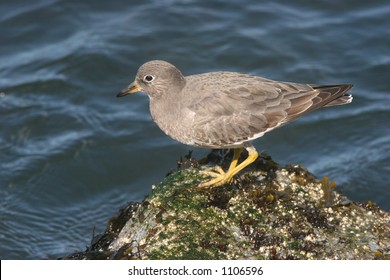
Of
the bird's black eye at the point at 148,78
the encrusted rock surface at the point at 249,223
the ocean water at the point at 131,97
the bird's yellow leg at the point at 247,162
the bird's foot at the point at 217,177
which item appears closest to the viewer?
the encrusted rock surface at the point at 249,223

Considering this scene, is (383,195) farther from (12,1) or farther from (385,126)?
(12,1)

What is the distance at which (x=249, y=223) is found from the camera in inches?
249

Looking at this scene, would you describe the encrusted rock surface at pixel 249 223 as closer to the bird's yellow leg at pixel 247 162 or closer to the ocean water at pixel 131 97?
the bird's yellow leg at pixel 247 162

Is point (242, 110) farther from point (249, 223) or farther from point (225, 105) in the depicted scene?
point (249, 223)

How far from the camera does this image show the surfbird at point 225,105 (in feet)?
24.2

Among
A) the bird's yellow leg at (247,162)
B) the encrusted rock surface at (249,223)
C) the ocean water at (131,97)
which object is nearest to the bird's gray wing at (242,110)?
the bird's yellow leg at (247,162)

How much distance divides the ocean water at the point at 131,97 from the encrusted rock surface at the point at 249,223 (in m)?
2.88

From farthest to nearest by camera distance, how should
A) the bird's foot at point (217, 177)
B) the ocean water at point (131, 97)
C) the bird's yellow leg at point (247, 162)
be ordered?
the ocean water at point (131, 97) < the bird's yellow leg at point (247, 162) < the bird's foot at point (217, 177)

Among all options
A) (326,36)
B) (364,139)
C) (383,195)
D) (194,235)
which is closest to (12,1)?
(326,36)

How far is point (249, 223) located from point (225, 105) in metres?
1.67

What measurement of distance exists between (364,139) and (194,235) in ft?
19.8

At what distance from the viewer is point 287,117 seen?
7.71 meters

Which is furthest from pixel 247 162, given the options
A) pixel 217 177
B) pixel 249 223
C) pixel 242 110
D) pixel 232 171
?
pixel 249 223

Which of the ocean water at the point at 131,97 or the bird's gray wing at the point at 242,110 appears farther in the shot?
the ocean water at the point at 131,97
